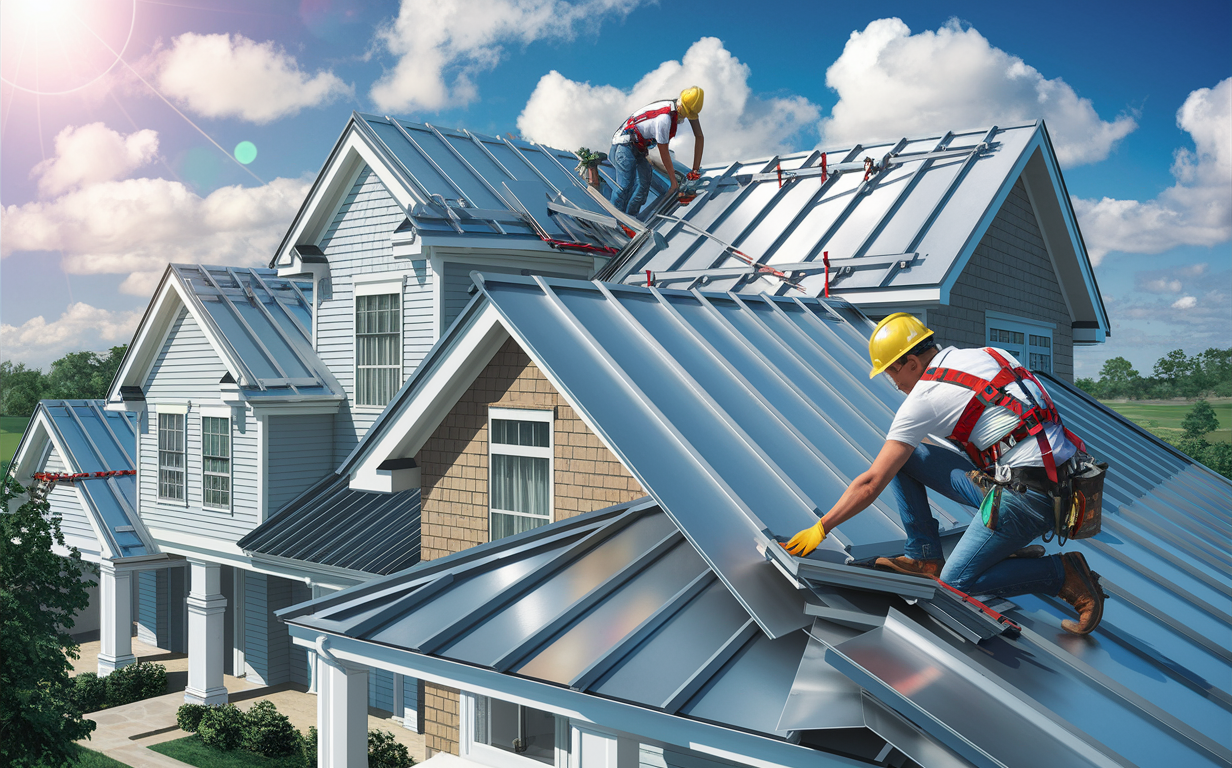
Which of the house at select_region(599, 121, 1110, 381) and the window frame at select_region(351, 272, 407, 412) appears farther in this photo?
the window frame at select_region(351, 272, 407, 412)

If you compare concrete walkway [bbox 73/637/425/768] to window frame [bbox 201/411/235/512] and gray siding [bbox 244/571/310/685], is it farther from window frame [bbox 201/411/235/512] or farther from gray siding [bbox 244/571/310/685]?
window frame [bbox 201/411/235/512]

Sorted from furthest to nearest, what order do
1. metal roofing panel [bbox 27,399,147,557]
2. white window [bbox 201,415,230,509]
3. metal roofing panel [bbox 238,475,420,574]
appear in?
metal roofing panel [bbox 27,399,147,557] → white window [bbox 201,415,230,509] → metal roofing panel [bbox 238,475,420,574]

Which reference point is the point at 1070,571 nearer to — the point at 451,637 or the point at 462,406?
the point at 451,637

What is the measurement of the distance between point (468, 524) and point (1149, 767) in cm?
721

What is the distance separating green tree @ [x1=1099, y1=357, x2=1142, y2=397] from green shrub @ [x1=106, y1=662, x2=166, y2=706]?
99.9 meters

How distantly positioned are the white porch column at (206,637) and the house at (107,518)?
222 centimetres

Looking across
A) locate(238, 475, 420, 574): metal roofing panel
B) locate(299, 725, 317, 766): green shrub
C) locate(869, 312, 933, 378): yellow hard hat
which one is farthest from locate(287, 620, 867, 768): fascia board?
A: locate(299, 725, 317, 766): green shrub

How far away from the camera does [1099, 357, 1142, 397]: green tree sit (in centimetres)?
9669

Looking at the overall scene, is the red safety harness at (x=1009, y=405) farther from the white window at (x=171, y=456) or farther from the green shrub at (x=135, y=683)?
the green shrub at (x=135, y=683)

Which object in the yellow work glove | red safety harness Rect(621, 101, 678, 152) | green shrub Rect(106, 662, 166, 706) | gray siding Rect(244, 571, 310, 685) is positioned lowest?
green shrub Rect(106, 662, 166, 706)

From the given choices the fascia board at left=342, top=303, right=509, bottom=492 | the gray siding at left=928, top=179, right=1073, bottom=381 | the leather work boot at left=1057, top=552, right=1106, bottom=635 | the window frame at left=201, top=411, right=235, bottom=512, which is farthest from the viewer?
the window frame at left=201, top=411, right=235, bottom=512

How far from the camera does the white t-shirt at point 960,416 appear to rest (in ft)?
16.9

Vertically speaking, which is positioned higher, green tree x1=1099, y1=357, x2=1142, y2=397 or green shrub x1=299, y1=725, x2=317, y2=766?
green tree x1=1099, y1=357, x2=1142, y2=397

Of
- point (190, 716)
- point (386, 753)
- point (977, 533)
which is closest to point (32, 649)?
point (386, 753)
